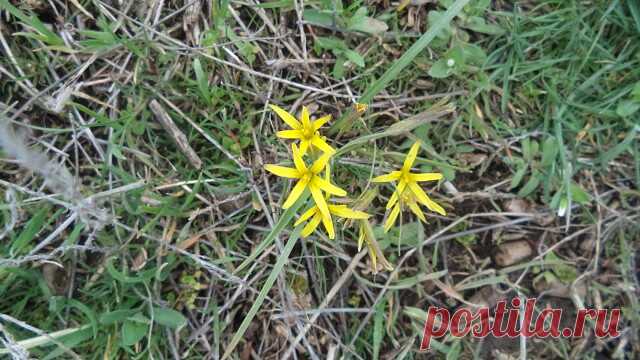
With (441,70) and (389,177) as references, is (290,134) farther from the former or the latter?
(441,70)

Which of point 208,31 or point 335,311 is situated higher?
point 208,31

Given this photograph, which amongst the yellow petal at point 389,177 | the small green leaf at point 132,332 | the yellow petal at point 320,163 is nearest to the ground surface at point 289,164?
the small green leaf at point 132,332

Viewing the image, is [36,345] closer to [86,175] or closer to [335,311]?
[86,175]

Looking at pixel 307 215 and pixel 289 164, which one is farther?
pixel 289 164

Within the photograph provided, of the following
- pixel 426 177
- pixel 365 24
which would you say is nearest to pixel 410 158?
pixel 426 177

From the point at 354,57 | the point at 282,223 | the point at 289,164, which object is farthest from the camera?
the point at 354,57

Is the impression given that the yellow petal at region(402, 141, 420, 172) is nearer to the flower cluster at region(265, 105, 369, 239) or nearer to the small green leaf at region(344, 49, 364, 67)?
the flower cluster at region(265, 105, 369, 239)

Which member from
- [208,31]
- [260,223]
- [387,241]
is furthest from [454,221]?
[208,31]

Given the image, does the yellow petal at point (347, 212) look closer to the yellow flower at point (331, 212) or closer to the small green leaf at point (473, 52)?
the yellow flower at point (331, 212)
